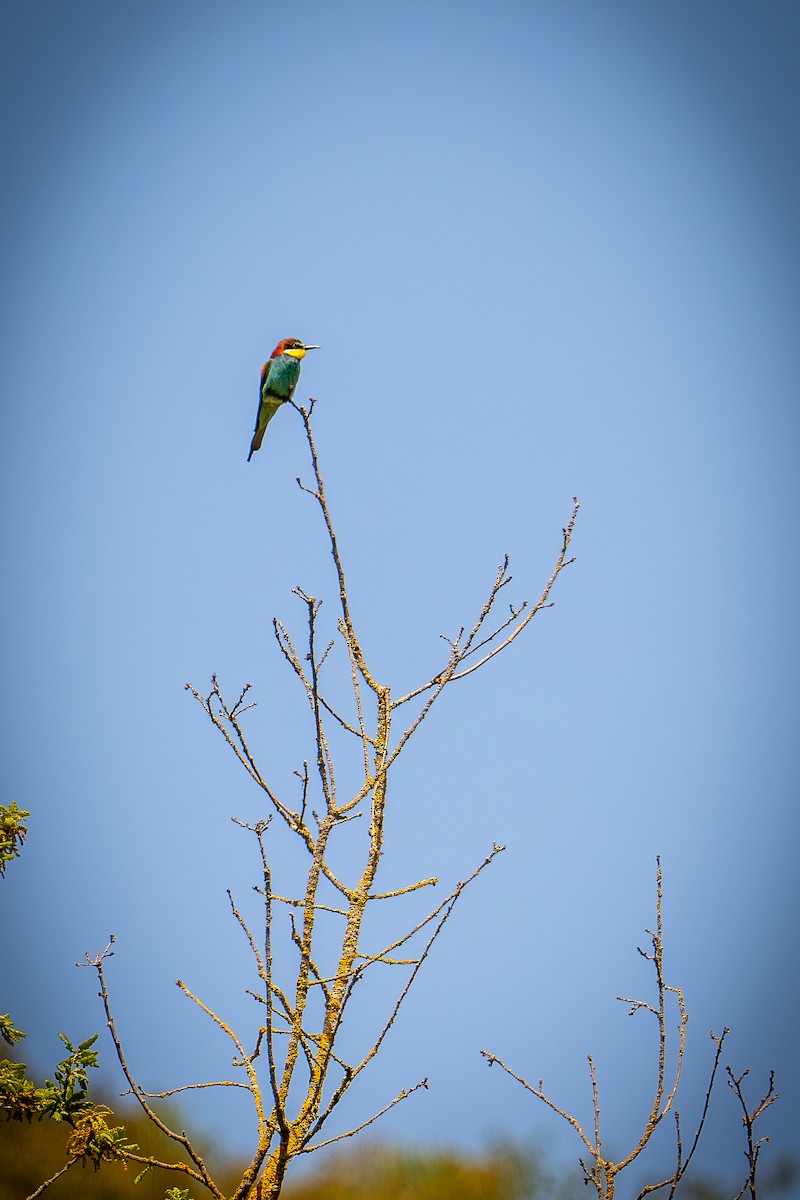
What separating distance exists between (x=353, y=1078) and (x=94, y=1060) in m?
1.15

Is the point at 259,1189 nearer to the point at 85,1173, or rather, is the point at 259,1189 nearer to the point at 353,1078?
the point at 353,1078

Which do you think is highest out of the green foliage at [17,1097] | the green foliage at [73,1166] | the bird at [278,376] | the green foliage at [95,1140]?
the bird at [278,376]

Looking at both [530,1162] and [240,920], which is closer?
[240,920]

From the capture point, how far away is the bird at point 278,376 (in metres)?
7.92

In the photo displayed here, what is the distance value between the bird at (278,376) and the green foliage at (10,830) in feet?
16.5

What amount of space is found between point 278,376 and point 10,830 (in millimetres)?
5499

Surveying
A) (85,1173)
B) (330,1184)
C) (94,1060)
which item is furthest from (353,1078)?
(330,1184)

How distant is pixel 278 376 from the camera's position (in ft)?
26.3

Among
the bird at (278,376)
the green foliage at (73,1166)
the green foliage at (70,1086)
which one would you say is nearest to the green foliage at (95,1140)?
the green foliage at (70,1086)

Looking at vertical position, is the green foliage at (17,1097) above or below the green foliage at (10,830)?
below

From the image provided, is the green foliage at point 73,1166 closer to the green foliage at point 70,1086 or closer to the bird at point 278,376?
the green foliage at point 70,1086

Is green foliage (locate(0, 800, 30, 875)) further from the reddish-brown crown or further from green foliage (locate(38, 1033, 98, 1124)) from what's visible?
the reddish-brown crown

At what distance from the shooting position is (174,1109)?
5723 millimetres

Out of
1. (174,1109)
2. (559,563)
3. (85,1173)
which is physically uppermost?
(559,563)
